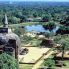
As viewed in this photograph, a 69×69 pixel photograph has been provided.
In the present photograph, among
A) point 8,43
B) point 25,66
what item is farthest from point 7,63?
point 8,43

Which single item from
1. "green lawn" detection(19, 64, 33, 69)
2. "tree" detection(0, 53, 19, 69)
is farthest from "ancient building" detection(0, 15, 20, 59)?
"tree" detection(0, 53, 19, 69)

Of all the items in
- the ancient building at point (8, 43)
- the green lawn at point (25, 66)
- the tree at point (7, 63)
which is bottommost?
the green lawn at point (25, 66)

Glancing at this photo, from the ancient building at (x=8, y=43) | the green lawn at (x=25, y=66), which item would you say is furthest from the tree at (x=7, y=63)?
the green lawn at (x=25, y=66)

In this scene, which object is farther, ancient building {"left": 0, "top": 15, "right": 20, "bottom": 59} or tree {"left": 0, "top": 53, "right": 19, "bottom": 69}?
ancient building {"left": 0, "top": 15, "right": 20, "bottom": 59}

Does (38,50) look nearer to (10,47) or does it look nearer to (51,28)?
(10,47)

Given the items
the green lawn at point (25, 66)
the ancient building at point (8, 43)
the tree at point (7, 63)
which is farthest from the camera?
the green lawn at point (25, 66)

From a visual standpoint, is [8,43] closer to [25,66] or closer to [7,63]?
[25,66]

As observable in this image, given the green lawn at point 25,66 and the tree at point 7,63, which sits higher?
the tree at point 7,63

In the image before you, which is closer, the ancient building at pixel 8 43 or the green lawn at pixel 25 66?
the ancient building at pixel 8 43

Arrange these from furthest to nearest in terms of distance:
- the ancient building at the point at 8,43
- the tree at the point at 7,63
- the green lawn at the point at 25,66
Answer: the green lawn at the point at 25,66 → the ancient building at the point at 8,43 → the tree at the point at 7,63

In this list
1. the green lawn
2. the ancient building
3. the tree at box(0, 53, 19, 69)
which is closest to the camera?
the tree at box(0, 53, 19, 69)

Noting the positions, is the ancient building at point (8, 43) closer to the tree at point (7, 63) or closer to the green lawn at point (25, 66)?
the green lawn at point (25, 66)

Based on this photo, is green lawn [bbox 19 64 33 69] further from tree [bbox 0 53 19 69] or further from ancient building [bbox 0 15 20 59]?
tree [bbox 0 53 19 69]
